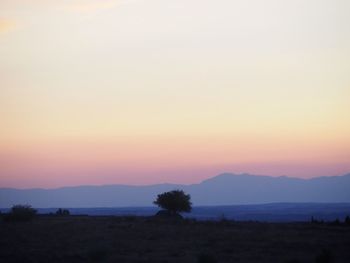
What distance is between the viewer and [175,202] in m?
78.1

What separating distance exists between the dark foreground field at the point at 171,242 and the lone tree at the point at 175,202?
65.5 feet

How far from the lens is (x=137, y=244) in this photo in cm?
4138

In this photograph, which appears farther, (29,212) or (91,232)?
(29,212)

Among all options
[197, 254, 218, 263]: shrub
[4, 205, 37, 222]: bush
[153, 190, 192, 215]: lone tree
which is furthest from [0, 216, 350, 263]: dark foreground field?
[153, 190, 192, 215]: lone tree

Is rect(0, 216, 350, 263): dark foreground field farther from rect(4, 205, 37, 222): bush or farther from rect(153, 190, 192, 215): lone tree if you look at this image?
rect(153, 190, 192, 215): lone tree

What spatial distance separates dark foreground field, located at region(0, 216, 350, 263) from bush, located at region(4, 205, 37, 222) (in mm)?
7319

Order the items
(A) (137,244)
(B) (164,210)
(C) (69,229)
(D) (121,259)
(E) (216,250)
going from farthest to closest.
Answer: (B) (164,210), (C) (69,229), (A) (137,244), (E) (216,250), (D) (121,259)

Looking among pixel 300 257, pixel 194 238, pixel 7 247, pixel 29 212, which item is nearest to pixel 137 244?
pixel 194 238

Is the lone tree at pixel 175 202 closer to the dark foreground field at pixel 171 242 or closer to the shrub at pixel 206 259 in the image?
the dark foreground field at pixel 171 242

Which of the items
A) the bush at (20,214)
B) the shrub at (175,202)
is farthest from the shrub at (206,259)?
the shrub at (175,202)

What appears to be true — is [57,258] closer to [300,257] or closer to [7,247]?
[7,247]

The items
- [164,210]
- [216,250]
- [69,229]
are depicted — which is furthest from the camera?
[164,210]

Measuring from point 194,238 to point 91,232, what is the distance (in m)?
8.48

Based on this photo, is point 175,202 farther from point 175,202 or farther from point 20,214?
point 20,214
